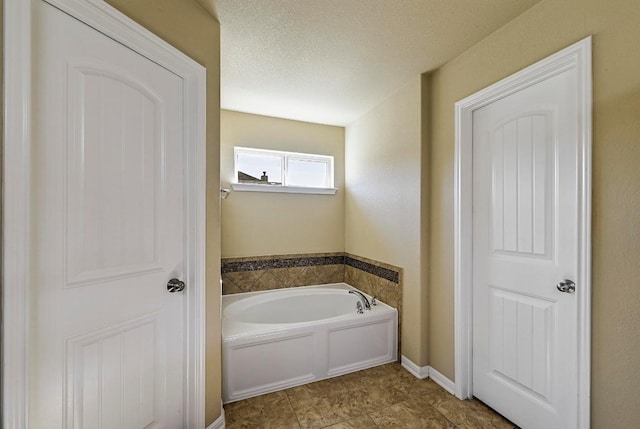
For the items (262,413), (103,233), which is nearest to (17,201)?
(103,233)

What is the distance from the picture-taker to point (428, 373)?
85.4 inches

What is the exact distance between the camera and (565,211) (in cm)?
137

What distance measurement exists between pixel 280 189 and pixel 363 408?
84.4 inches

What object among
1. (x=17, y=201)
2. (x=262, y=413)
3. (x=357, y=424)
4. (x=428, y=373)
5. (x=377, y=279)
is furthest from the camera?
(x=377, y=279)

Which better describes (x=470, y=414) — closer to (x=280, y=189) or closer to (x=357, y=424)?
(x=357, y=424)

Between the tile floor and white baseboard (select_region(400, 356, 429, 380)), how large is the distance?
5 cm

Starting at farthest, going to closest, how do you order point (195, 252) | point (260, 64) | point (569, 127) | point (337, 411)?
point (260, 64)
point (337, 411)
point (195, 252)
point (569, 127)

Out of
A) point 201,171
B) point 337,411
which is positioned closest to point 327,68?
point 201,171

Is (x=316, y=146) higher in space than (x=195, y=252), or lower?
higher

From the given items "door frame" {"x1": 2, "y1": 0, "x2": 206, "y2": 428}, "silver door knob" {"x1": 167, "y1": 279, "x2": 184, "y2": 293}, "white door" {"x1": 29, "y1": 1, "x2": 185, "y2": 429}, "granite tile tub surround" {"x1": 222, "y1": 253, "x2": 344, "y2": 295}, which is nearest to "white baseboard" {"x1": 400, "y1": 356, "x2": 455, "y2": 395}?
"granite tile tub surround" {"x1": 222, "y1": 253, "x2": 344, "y2": 295}

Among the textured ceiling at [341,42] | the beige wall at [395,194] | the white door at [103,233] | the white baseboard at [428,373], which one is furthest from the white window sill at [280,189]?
the white baseboard at [428,373]

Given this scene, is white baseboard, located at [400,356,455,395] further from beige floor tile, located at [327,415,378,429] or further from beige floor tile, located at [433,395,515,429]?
beige floor tile, located at [327,415,378,429]

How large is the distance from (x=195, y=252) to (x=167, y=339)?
17.4 inches

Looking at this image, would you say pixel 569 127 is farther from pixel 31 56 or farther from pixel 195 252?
pixel 31 56
